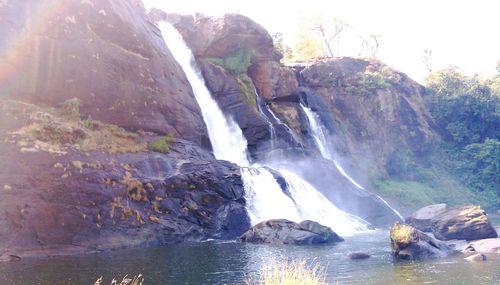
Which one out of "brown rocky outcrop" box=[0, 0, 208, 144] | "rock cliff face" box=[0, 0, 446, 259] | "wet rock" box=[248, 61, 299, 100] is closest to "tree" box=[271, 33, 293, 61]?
"wet rock" box=[248, 61, 299, 100]

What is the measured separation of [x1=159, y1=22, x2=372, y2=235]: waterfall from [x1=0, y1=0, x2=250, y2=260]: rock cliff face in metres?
1.46

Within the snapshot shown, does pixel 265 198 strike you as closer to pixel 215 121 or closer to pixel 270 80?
pixel 215 121

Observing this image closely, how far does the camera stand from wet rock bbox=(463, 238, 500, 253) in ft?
77.0

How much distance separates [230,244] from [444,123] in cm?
5485

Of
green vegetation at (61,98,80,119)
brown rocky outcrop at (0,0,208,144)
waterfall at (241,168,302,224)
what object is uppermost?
brown rocky outcrop at (0,0,208,144)

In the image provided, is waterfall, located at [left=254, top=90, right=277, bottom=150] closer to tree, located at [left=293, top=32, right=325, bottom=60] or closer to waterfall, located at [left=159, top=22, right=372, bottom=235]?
waterfall, located at [left=159, top=22, right=372, bottom=235]

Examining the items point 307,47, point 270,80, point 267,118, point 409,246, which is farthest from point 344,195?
point 307,47

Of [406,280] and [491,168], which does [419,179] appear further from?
[406,280]

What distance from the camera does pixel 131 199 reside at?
28453 millimetres

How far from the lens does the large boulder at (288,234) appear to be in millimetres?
27562

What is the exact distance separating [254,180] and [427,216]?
11580mm

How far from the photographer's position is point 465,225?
28.1 metres

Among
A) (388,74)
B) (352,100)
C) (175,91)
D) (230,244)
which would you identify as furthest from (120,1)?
(388,74)

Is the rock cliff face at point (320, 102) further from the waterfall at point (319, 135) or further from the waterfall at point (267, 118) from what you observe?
the waterfall at point (319, 135)
